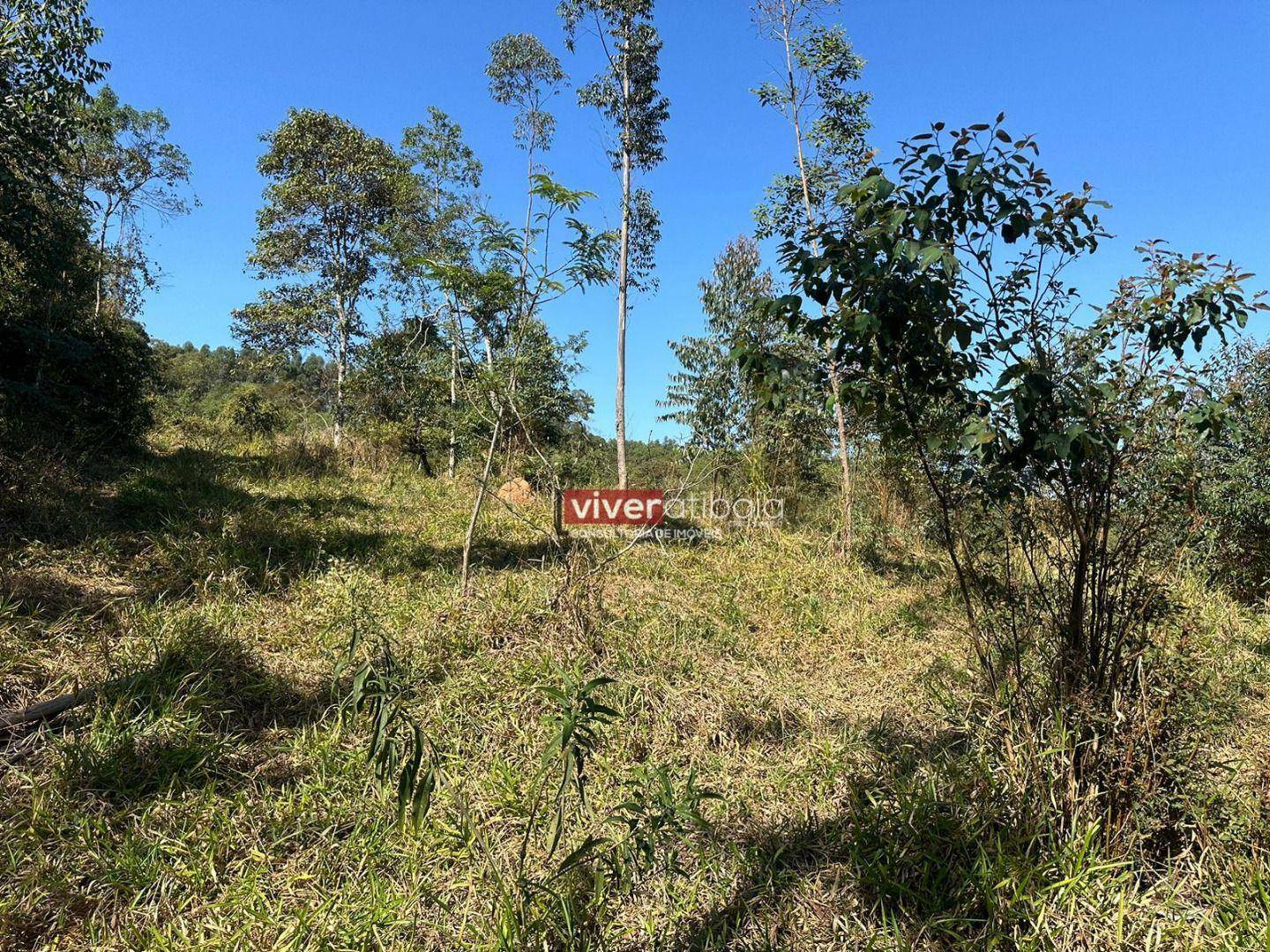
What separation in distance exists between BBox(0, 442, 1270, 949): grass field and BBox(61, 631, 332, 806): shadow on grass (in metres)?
0.01

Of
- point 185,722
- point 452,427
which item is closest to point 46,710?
point 185,722

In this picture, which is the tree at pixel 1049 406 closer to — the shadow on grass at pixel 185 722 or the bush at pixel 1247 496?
the shadow on grass at pixel 185 722

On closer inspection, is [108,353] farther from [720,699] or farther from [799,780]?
[799,780]

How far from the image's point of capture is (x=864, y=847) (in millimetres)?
2072

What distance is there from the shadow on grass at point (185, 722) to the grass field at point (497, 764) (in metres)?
0.01

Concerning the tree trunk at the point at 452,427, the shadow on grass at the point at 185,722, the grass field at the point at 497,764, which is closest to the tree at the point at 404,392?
the tree trunk at the point at 452,427

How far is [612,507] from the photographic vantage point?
25.6 feet

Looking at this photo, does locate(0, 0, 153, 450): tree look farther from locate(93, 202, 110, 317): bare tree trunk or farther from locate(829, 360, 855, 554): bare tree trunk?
locate(829, 360, 855, 554): bare tree trunk

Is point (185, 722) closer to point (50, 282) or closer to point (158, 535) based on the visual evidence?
point (158, 535)

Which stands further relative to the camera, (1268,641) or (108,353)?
(108,353)

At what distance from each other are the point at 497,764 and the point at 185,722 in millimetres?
1475

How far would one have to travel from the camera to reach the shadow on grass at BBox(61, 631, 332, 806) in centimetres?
237

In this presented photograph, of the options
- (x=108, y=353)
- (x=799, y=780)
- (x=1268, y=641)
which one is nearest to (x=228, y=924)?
(x=799, y=780)

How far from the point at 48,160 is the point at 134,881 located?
6537mm
